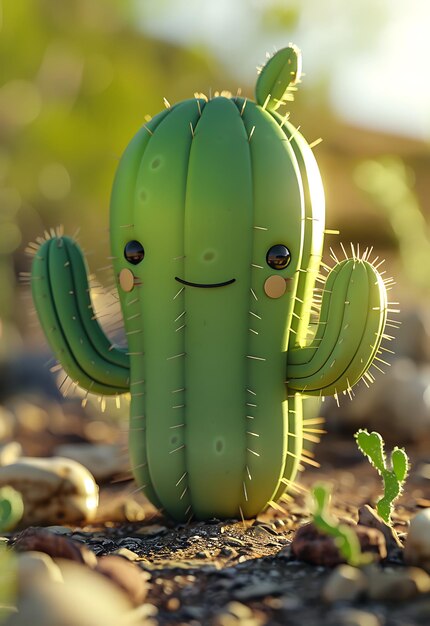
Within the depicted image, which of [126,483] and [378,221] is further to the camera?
[378,221]

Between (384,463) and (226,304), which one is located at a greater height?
(226,304)

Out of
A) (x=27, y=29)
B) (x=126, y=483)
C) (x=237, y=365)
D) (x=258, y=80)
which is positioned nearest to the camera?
(x=237, y=365)

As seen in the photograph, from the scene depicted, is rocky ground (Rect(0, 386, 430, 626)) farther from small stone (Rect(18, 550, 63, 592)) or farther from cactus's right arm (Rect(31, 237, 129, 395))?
cactus's right arm (Rect(31, 237, 129, 395))

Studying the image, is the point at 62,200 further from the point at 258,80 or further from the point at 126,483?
the point at 258,80

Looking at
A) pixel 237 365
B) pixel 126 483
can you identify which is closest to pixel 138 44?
pixel 126 483

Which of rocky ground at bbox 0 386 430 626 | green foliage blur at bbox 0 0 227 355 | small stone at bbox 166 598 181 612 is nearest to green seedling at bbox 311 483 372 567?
rocky ground at bbox 0 386 430 626

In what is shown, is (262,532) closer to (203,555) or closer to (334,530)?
(203,555)

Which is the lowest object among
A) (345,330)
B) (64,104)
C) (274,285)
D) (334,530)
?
(334,530)

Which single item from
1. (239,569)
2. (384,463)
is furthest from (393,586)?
(384,463)
